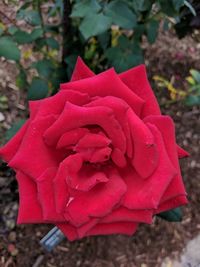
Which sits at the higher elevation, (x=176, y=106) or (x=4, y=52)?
(x=4, y=52)

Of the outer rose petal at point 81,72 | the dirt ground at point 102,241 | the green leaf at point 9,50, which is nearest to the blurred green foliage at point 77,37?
the green leaf at point 9,50

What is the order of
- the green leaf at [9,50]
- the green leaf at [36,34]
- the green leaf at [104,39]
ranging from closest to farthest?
the green leaf at [9,50], the green leaf at [36,34], the green leaf at [104,39]

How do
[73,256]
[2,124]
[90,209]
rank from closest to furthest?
[90,209]
[73,256]
[2,124]

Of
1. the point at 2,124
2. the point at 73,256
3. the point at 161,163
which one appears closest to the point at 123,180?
the point at 161,163

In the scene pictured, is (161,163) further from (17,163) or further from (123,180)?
(17,163)

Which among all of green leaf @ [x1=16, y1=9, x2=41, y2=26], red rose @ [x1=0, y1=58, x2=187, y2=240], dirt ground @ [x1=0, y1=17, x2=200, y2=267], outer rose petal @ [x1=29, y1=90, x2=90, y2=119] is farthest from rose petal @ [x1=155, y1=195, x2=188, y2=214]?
green leaf @ [x1=16, y1=9, x2=41, y2=26]

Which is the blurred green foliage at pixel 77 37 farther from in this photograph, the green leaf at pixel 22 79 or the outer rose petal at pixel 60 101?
the outer rose petal at pixel 60 101

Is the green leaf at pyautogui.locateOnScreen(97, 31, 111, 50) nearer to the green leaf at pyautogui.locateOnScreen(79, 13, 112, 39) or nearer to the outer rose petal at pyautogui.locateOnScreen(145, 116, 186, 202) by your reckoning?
the green leaf at pyautogui.locateOnScreen(79, 13, 112, 39)
